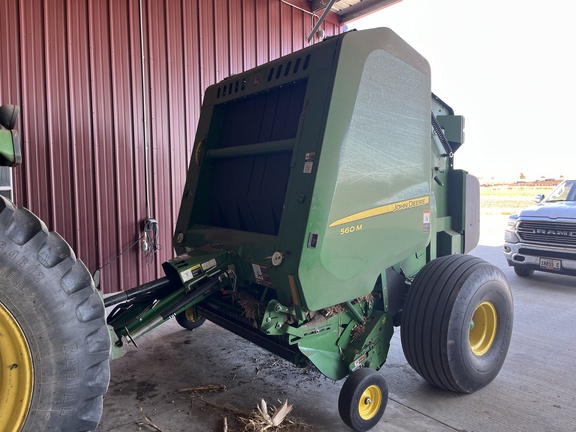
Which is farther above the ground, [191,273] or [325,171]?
[325,171]

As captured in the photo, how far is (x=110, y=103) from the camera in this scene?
18.7 feet

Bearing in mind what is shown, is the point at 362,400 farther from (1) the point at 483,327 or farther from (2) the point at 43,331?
(2) the point at 43,331

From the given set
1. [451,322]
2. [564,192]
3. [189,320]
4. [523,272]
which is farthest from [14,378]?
[564,192]

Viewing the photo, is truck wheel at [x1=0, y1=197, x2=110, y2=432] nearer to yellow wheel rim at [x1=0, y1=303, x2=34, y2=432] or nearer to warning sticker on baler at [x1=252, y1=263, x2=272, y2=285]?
yellow wheel rim at [x1=0, y1=303, x2=34, y2=432]

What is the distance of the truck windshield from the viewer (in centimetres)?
714

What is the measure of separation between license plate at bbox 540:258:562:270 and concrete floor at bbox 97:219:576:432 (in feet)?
6.89

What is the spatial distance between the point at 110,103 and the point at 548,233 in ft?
21.8

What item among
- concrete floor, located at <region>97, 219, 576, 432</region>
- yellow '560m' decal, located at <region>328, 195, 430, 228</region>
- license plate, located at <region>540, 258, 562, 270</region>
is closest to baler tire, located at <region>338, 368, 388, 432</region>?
concrete floor, located at <region>97, 219, 576, 432</region>

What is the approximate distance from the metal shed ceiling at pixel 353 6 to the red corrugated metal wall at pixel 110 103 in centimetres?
144

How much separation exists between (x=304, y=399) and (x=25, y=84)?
4.72 m

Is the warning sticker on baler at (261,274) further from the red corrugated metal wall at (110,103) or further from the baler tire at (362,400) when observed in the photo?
the red corrugated metal wall at (110,103)

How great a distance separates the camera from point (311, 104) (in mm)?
2711

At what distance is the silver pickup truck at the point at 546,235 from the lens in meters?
6.33

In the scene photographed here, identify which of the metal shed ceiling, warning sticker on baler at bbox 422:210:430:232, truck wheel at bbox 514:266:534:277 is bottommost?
truck wheel at bbox 514:266:534:277
